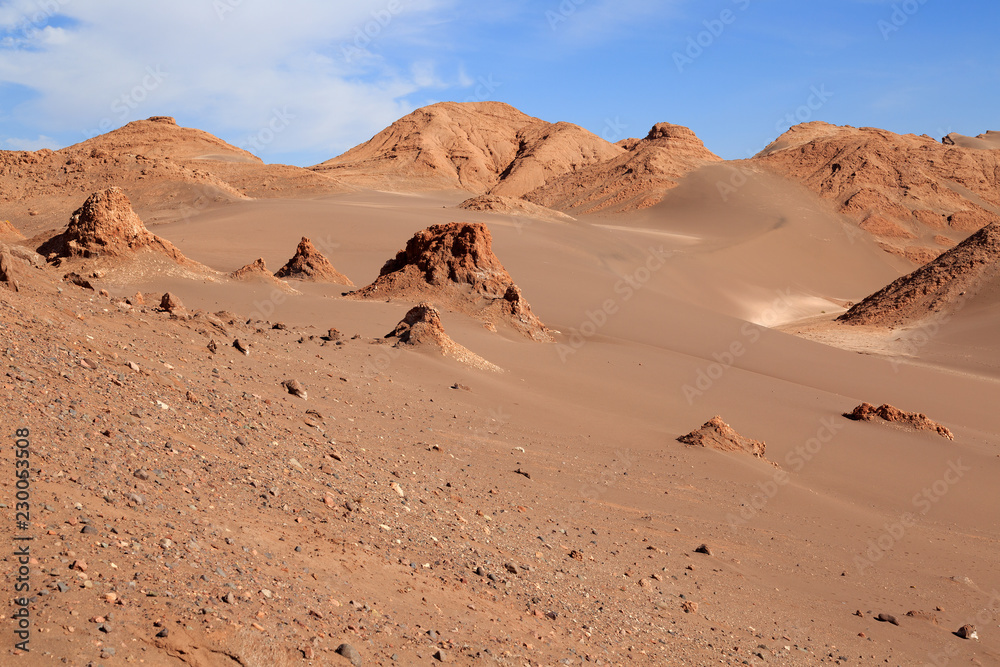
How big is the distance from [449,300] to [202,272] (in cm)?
444

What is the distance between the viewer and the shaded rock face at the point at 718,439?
9305 mm

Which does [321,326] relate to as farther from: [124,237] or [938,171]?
[938,171]

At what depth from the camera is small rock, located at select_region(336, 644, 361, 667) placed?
343cm

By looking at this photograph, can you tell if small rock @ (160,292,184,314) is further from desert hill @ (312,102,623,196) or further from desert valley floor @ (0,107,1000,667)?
desert hill @ (312,102,623,196)

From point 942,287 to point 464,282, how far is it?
71.9 feet

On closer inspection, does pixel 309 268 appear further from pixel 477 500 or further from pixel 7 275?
pixel 477 500

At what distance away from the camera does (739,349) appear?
1836 cm

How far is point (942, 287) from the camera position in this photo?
92.7 ft

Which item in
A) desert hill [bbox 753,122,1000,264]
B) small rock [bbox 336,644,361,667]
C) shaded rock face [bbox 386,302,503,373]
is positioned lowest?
small rock [bbox 336,644,361,667]

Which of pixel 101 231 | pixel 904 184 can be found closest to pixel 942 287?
pixel 904 184

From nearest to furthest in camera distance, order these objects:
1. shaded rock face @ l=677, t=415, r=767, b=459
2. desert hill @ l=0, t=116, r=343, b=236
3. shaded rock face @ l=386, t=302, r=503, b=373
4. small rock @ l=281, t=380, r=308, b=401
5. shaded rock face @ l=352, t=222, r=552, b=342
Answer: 1. small rock @ l=281, t=380, r=308, b=401
2. shaded rock face @ l=677, t=415, r=767, b=459
3. shaded rock face @ l=386, t=302, r=503, b=373
4. shaded rock face @ l=352, t=222, r=552, b=342
5. desert hill @ l=0, t=116, r=343, b=236

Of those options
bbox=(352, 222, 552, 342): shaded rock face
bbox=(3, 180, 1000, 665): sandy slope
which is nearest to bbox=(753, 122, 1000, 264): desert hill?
bbox=(3, 180, 1000, 665): sandy slope

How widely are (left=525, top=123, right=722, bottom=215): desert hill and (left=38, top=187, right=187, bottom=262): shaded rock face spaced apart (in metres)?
43.2

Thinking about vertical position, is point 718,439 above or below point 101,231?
below
